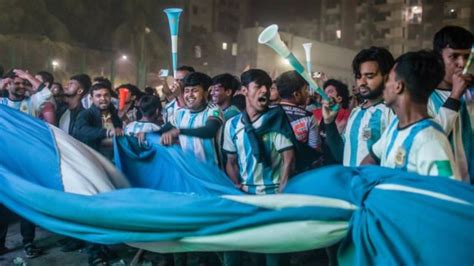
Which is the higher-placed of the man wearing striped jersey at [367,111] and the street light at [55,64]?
the street light at [55,64]

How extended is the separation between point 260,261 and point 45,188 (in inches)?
69.2

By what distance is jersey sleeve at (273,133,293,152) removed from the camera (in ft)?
11.2

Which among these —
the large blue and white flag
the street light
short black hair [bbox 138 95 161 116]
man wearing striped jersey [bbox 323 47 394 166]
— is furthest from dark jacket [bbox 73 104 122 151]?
the street light

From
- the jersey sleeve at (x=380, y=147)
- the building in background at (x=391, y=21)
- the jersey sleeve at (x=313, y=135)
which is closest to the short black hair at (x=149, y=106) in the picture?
the jersey sleeve at (x=313, y=135)

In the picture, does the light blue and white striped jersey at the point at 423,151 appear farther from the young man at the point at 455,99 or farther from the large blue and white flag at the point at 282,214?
the young man at the point at 455,99

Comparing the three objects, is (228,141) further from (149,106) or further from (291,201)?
(291,201)

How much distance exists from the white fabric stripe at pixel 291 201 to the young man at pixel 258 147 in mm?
1090

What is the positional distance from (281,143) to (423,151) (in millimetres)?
1429

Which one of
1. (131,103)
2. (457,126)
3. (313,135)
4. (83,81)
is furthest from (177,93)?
(457,126)

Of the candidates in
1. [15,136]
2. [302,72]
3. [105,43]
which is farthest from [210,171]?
[105,43]

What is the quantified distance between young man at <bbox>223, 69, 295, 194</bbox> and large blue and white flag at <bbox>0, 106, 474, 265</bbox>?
0.42 meters

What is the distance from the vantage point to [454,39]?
3000 mm

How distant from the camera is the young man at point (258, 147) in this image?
343 cm

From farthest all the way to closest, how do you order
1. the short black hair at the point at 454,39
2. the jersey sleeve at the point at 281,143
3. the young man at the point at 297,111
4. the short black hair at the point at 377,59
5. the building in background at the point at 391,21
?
the building in background at the point at 391,21 < the young man at the point at 297,111 < the jersey sleeve at the point at 281,143 < the short black hair at the point at 377,59 < the short black hair at the point at 454,39
